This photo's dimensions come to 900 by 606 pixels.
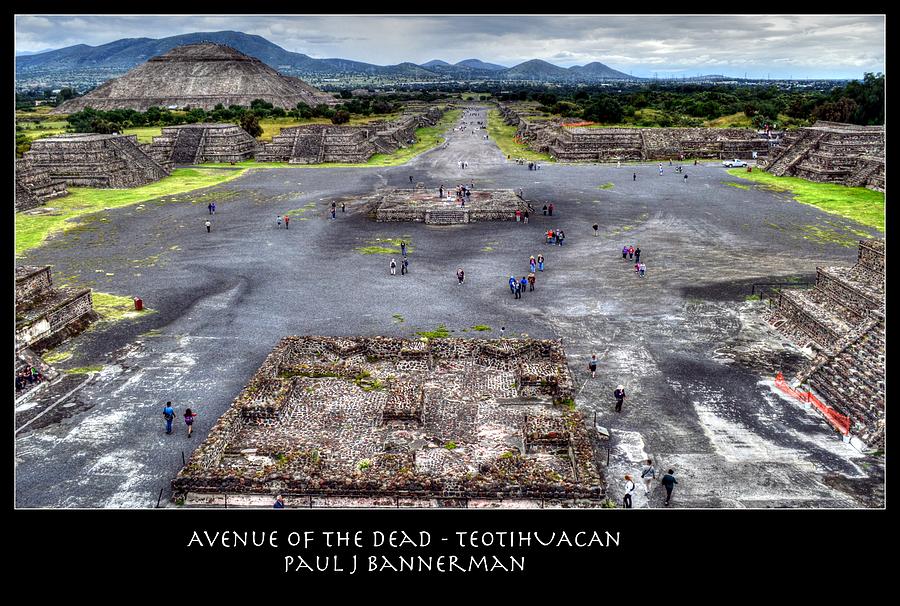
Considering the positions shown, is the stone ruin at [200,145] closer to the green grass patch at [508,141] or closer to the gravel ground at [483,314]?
the gravel ground at [483,314]

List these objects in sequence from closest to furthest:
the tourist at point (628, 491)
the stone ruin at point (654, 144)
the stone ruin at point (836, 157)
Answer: the tourist at point (628, 491) < the stone ruin at point (836, 157) < the stone ruin at point (654, 144)

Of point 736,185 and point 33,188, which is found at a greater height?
point 736,185

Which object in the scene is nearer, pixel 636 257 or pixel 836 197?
pixel 636 257

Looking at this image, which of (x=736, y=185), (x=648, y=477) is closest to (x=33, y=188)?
(x=648, y=477)

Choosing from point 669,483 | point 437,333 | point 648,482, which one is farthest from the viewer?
point 437,333

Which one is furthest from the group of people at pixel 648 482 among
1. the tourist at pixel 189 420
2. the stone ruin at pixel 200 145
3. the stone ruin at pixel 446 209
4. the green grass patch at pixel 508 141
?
the stone ruin at pixel 200 145

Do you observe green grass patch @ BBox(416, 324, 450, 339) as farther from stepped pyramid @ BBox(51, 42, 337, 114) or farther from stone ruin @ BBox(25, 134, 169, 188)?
stepped pyramid @ BBox(51, 42, 337, 114)

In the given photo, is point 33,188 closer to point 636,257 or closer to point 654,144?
point 636,257

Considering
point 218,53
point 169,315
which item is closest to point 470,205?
point 169,315
